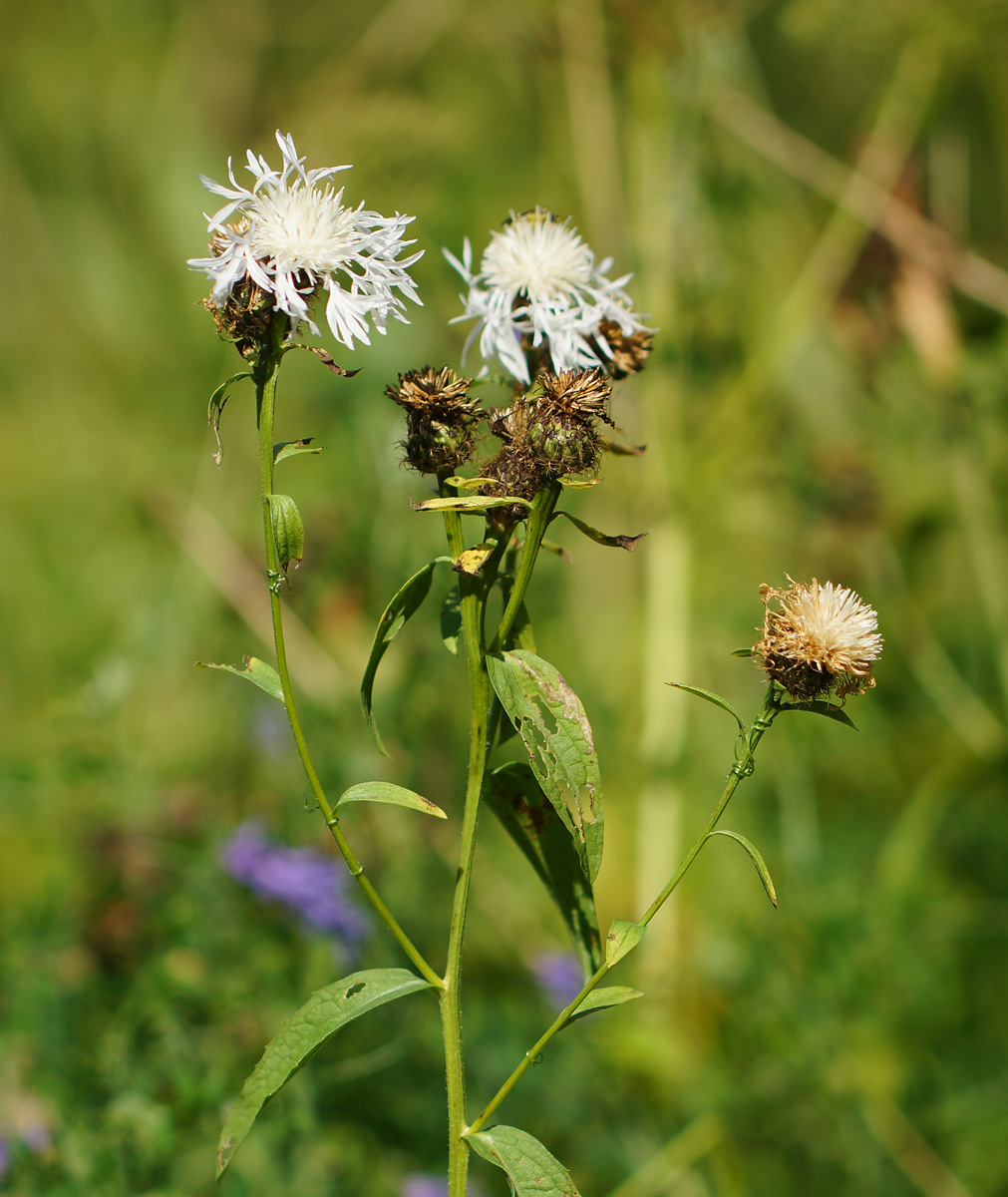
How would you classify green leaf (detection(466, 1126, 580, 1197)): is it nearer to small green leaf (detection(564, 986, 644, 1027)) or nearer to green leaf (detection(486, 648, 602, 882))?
small green leaf (detection(564, 986, 644, 1027))

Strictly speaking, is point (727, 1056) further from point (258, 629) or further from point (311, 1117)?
point (258, 629)

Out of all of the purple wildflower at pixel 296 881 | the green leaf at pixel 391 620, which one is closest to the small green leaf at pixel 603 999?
the green leaf at pixel 391 620

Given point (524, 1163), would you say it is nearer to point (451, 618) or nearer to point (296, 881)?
point (451, 618)

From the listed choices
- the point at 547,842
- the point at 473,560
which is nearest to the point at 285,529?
the point at 473,560

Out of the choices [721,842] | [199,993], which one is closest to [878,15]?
[721,842]

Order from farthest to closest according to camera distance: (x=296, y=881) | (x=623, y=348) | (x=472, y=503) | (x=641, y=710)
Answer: (x=641, y=710)
(x=296, y=881)
(x=623, y=348)
(x=472, y=503)

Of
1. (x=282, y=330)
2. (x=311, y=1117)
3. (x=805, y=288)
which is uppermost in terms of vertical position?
(x=805, y=288)
